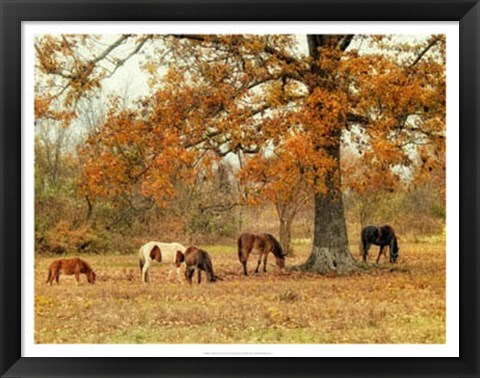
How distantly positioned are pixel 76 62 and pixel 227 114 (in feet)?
3.65

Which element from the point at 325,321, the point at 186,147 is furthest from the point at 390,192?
the point at 186,147

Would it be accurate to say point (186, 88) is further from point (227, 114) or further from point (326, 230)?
point (326, 230)

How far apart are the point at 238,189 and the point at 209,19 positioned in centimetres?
119

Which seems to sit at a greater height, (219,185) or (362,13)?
(362,13)

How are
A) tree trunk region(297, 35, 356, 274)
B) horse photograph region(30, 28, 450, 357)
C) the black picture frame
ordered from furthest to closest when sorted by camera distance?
1. tree trunk region(297, 35, 356, 274)
2. horse photograph region(30, 28, 450, 357)
3. the black picture frame

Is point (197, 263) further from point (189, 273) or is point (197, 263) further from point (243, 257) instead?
point (243, 257)

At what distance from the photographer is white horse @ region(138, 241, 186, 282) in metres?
6.86

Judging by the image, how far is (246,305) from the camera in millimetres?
6859

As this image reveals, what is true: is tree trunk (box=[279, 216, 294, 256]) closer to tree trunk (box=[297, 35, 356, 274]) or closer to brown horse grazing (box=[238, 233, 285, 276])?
brown horse grazing (box=[238, 233, 285, 276])

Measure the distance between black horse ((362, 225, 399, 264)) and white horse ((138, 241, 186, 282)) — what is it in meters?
1.26

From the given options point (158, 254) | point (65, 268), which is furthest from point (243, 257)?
point (65, 268)

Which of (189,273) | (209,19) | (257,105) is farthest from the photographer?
(257,105)

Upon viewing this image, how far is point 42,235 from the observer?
683 cm

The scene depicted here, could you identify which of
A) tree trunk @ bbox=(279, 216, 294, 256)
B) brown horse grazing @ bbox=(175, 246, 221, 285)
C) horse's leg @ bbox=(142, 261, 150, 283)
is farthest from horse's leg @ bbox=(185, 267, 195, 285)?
tree trunk @ bbox=(279, 216, 294, 256)
